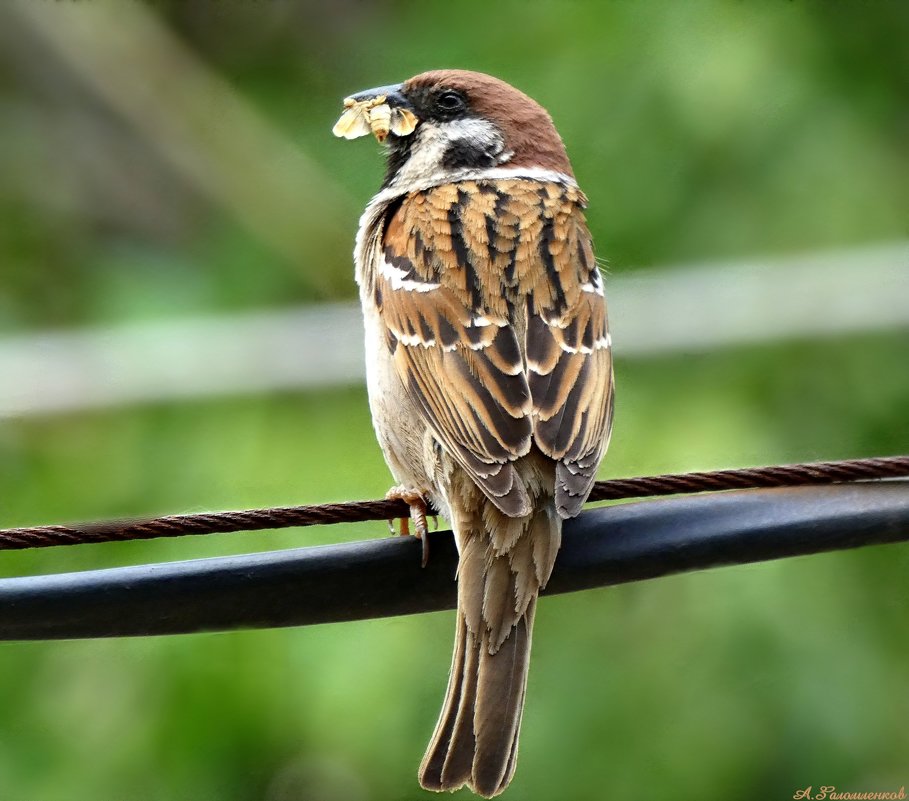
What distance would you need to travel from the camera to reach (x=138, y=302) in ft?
24.1

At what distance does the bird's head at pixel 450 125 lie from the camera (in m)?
4.69

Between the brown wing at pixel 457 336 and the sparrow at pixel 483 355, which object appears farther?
the brown wing at pixel 457 336

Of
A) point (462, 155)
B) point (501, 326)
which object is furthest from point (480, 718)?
point (462, 155)

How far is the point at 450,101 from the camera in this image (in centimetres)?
473

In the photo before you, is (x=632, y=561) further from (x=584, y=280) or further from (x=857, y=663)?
(x=857, y=663)

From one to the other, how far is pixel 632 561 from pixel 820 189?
15.7ft

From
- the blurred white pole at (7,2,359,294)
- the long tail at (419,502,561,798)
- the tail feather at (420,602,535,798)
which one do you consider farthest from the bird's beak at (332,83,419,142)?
the blurred white pole at (7,2,359,294)

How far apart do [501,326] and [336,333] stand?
12.6 ft

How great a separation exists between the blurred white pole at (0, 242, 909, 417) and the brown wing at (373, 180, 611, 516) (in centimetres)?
261

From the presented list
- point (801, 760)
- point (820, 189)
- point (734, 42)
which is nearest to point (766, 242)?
point (820, 189)

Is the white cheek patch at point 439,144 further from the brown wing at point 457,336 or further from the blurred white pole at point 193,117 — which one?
the blurred white pole at point 193,117

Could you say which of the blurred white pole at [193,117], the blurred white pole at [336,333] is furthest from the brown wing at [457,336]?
the blurred white pole at [193,117]

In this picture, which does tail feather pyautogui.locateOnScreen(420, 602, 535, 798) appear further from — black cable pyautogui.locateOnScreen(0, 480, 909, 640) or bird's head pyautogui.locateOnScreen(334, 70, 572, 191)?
bird's head pyautogui.locateOnScreen(334, 70, 572, 191)

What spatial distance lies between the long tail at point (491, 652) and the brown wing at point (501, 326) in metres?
0.11
